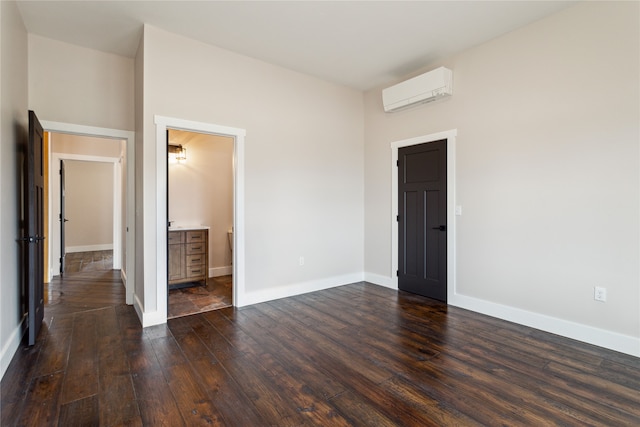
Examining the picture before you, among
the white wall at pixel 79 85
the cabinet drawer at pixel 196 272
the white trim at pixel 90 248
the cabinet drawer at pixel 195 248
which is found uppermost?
the white wall at pixel 79 85

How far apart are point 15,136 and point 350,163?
150 inches

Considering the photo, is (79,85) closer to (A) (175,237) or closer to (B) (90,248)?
(A) (175,237)

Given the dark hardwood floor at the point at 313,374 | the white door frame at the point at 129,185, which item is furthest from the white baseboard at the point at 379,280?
the white door frame at the point at 129,185

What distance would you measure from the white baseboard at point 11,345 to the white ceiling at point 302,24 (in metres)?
2.83

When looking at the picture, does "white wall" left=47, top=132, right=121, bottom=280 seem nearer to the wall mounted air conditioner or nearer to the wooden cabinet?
the wooden cabinet

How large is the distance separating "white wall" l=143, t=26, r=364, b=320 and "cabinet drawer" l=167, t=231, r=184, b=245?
1370 millimetres

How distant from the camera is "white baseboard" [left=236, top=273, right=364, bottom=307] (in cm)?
393

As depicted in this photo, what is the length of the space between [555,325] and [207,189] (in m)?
5.10

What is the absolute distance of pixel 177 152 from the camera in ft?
17.4

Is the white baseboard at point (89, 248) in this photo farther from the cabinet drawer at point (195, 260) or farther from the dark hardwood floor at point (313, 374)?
the dark hardwood floor at point (313, 374)

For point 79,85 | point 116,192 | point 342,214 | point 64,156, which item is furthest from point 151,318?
point 64,156

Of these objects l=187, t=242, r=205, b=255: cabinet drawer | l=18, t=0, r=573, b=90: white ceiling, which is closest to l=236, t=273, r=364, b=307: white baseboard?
l=187, t=242, r=205, b=255: cabinet drawer

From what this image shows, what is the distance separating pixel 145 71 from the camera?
3.20 meters

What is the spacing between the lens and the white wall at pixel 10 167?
7.73ft
